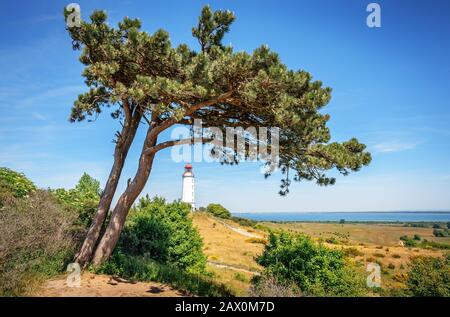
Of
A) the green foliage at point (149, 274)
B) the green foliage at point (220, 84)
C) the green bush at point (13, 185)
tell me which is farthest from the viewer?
the green bush at point (13, 185)

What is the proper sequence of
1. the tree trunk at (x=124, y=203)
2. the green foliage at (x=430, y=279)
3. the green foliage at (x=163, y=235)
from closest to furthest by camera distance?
the tree trunk at (x=124, y=203), the green foliage at (x=430, y=279), the green foliage at (x=163, y=235)

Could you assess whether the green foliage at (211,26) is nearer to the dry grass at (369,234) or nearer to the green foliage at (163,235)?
the green foliage at (163,235)

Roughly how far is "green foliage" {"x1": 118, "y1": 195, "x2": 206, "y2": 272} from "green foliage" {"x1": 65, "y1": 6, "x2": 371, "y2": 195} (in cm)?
797

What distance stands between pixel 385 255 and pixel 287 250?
37.3m

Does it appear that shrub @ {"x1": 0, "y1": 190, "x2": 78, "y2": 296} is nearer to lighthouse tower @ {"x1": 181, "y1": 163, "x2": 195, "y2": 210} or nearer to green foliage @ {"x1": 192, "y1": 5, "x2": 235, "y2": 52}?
green foliage @ {"x1": 192, "y1": 5, "x2": 235, "y2": 52}

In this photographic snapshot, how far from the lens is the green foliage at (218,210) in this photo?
68225mm

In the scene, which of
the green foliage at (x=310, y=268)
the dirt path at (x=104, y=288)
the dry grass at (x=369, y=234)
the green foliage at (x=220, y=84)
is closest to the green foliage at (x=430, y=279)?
the green foliage at (x=310, y=268)

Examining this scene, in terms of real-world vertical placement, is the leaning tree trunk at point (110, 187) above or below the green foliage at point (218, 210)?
above

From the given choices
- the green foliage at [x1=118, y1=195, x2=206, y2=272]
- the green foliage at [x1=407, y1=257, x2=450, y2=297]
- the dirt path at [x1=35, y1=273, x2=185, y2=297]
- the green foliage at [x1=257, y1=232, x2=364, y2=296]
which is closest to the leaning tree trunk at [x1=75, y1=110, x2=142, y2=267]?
the dirt path at [x1=35, y1=273, x2=185, y2=297]

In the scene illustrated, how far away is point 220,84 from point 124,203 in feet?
19.5

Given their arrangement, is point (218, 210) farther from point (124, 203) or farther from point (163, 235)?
point (124, 203)
